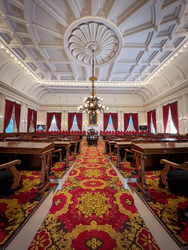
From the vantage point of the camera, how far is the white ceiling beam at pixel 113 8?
12.0 feet

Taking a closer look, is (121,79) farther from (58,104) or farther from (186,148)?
(186,148)

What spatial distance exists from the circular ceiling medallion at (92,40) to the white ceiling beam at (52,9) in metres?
0.38

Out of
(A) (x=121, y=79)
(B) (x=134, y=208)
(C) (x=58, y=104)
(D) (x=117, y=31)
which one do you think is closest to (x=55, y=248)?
(B) (x=134, y=208)

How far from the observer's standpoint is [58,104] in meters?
12.6

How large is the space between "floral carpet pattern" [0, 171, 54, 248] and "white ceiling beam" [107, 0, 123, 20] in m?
5.94

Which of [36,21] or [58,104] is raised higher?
[36,21]

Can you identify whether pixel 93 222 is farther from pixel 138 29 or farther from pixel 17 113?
pixel 17 113

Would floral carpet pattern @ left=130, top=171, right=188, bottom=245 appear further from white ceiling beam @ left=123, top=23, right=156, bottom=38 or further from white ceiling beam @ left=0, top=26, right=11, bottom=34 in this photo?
white ceiling beam @ left=0, top=26, right=11, bottom=34

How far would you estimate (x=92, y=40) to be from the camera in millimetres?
5098

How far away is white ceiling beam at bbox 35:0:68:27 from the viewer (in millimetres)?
3633

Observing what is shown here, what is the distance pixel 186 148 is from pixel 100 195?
1.66 meters

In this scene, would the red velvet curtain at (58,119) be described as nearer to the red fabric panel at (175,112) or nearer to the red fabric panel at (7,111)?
the red fabric panel at (7,111)

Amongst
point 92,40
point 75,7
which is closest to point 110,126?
point 92,40

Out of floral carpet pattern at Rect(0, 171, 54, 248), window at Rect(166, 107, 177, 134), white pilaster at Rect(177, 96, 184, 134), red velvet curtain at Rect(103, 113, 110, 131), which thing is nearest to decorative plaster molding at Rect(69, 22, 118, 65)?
white pilaster at Rect(177, 96, 184, 134)
